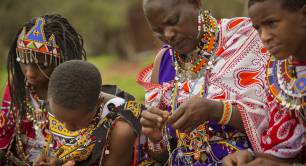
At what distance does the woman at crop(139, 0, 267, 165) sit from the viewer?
308 centimetres

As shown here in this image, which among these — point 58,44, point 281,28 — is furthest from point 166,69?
point 281,28

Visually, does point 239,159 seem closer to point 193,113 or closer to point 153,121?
point 193,113

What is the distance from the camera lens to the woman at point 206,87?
308cm

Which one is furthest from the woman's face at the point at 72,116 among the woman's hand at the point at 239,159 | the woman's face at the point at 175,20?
the woman's hand at the point at 239,159

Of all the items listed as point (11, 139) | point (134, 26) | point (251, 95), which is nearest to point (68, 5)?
point (134, 26)

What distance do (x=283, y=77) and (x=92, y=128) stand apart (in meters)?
1.44

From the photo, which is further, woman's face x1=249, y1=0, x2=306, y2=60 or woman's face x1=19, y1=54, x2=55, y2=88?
woman's face x1=19, y1=54, x2=55, y2=88

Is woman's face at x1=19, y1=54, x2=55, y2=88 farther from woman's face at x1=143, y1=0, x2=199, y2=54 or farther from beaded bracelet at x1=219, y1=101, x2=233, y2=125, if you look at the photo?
→ beaded bracelet at x1=219, y1=101, x2=233, y2=125

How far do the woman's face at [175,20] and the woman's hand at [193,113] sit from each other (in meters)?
0.44

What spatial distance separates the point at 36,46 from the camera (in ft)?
12.9

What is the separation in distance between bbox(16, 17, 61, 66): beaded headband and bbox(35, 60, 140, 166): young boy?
19.2 inches

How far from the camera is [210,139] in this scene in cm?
331

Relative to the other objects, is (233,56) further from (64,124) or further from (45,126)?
(45,126)

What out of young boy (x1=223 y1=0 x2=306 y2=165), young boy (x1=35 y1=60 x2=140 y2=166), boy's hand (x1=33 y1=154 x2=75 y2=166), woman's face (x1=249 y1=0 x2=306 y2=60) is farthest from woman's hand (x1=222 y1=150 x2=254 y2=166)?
boy's hand (x1=33 y1=154 x2=75 y2=166)
